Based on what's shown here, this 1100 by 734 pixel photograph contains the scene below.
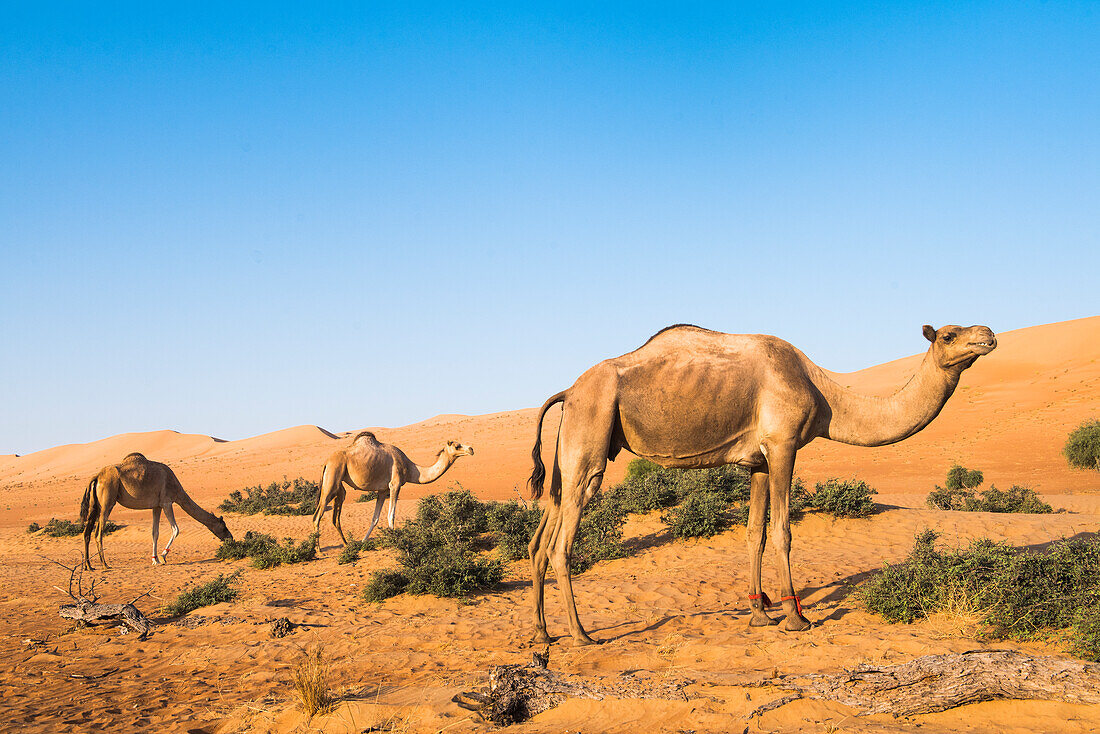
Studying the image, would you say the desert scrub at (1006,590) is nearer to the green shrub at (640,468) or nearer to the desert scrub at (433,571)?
the desert scrub at (433,571)

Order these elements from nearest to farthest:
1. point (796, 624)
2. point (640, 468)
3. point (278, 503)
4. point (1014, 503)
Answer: point (796, 624) < point (1014, 503) < point (640, 468) < point (278, 503)

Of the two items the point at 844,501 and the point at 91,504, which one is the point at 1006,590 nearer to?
the point at 844,501

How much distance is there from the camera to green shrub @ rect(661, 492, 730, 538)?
1295 centimetres

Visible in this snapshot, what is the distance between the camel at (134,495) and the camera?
16375 mm

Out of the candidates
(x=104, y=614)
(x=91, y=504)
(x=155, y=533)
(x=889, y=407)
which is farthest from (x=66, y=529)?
(x=889, y=407)

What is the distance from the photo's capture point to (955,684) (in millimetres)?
4363

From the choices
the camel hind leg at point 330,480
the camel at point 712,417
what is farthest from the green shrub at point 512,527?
the camel at point 712,417

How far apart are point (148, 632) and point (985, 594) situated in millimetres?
10048

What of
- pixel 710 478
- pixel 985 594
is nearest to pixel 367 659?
pixel 985 594

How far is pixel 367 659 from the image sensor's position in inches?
290

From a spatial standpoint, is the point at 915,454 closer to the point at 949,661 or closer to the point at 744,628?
the point at 744,628

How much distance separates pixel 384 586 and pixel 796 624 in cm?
645

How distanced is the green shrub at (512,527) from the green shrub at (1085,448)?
21.6 m

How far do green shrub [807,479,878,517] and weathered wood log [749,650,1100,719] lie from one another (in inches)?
359
